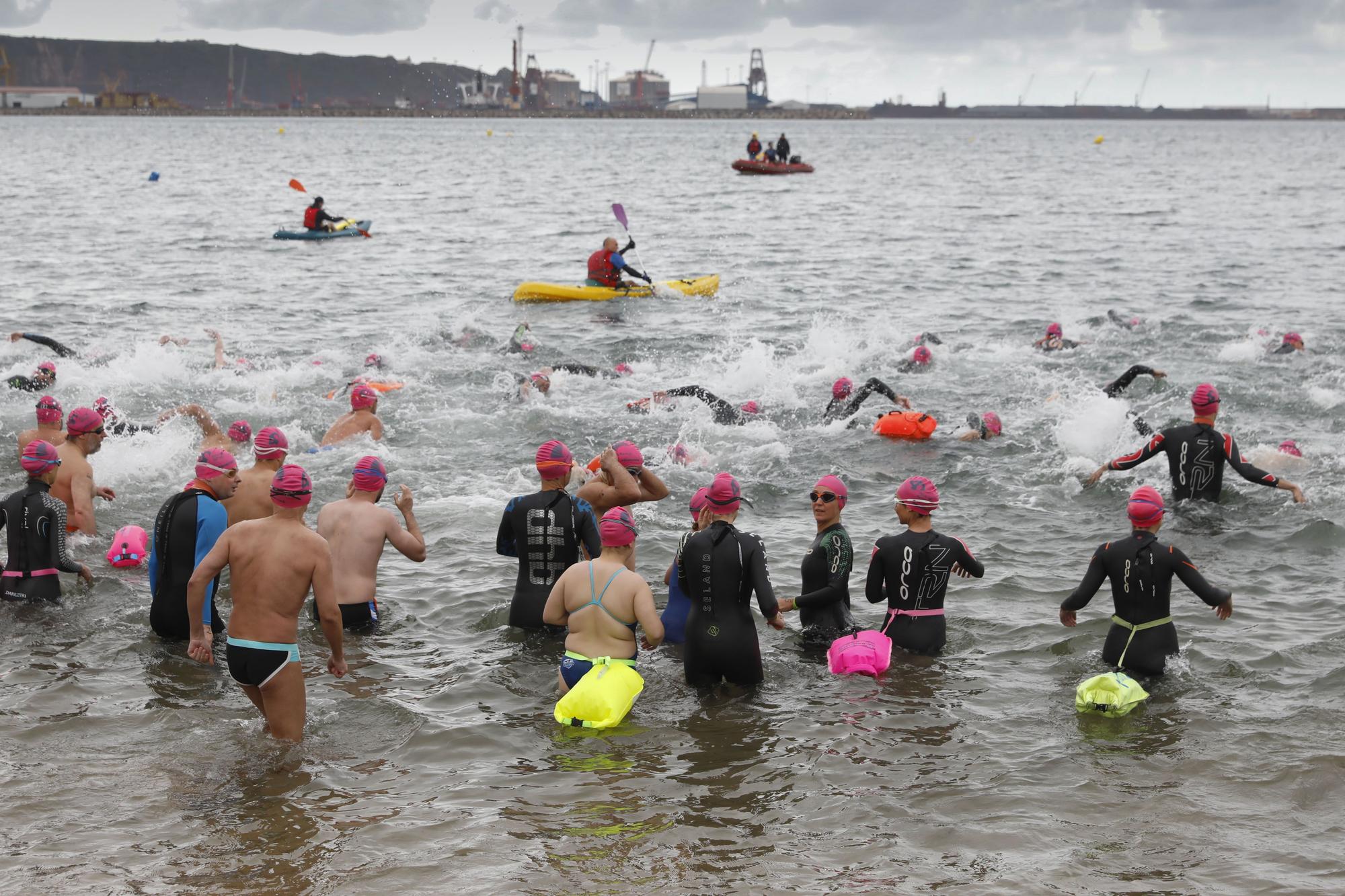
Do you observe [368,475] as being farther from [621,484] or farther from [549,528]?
[621,484]

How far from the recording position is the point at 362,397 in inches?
535

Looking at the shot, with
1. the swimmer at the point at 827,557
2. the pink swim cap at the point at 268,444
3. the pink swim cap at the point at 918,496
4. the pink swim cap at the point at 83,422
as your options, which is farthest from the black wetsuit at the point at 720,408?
the pink swim cap at the point at 268,444

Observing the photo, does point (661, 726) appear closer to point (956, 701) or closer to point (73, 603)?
point (956, 701)

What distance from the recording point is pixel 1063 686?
884cm

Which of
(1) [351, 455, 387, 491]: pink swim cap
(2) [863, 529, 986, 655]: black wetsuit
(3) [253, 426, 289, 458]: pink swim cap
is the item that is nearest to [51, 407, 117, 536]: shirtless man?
(3) [253, 426, 289, 458]: pink swim cap

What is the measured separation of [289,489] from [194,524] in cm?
179

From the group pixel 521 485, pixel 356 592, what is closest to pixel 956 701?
pixel 356 592

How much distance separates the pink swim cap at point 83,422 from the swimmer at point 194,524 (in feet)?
6.59

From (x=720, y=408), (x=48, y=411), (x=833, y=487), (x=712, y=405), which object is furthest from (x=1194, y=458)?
(x=48, y=411)

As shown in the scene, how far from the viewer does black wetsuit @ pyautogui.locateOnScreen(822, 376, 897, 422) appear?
16.3m

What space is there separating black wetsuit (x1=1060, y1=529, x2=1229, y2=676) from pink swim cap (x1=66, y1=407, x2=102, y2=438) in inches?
322

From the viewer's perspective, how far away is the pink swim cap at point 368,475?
8.98 m

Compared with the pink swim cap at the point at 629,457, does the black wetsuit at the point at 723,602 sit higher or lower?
lower

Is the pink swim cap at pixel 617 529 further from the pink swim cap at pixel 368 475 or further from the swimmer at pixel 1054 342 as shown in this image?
the swimmer at pixel 1054 342
